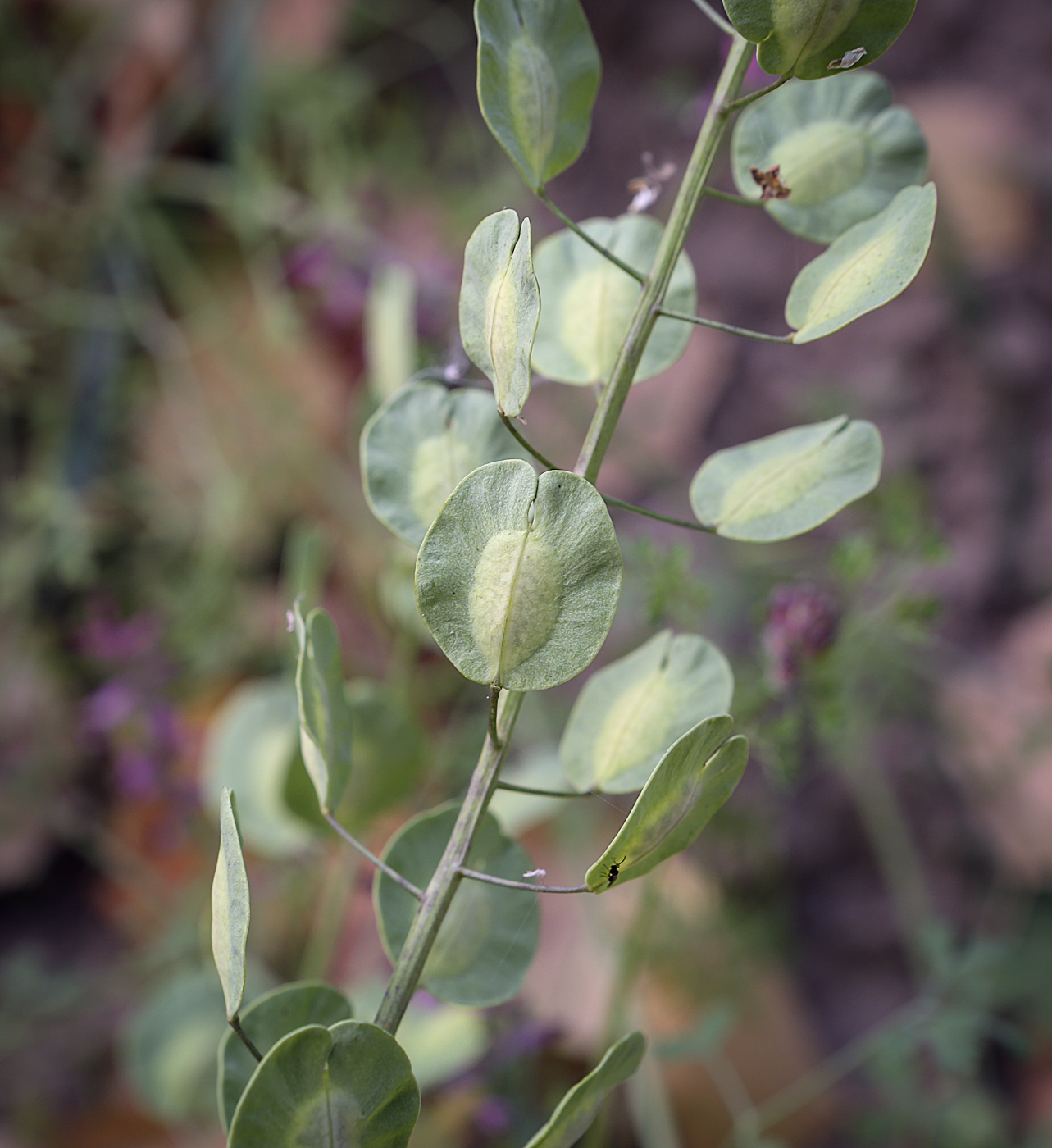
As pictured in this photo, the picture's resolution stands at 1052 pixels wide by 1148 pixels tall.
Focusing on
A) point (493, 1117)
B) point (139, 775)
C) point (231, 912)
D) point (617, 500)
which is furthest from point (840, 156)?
point (139, 775)

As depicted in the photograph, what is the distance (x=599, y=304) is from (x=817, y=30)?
3.5 inches

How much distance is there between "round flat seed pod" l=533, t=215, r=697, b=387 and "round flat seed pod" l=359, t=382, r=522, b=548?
2cm

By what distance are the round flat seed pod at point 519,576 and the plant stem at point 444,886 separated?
3 centimetres

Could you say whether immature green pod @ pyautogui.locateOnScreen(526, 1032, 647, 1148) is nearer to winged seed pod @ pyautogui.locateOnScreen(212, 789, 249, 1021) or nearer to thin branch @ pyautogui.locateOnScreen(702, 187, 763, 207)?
winged seed pod @ pyautogui.locateOnScreen(212, 789, 249, 1021)

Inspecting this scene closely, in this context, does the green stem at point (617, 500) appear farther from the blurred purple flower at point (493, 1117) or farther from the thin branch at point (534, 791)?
the blurred purple flower at point (493, 1117)

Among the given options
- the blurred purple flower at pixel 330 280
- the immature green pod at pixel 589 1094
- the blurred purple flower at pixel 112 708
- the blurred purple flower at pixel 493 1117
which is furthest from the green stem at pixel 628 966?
the blurred purple flower at pixel 330 280

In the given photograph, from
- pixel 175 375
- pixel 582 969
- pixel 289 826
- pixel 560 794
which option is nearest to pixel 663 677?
pixel 560 794

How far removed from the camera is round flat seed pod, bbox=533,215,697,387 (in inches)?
9.9

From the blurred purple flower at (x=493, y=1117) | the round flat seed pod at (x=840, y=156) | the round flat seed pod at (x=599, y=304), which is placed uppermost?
the round flat seed pod at (x=840, y=156)

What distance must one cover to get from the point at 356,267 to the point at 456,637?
0.61 m

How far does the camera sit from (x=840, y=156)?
0.78 feet

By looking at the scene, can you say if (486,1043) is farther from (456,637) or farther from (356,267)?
(356,267)

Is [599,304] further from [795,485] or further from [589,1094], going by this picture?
[589,1094]

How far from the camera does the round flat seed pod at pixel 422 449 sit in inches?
9.9
